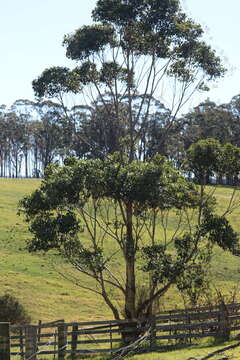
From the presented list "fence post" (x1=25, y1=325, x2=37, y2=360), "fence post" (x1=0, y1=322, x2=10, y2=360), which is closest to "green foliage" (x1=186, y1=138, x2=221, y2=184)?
"fence post" (x1=25, y1=325, x2=37, y2=360)

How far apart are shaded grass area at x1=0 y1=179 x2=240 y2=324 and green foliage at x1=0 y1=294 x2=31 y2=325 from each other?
99cm

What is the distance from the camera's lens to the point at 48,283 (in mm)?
47344

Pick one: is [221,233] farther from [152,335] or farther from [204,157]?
[152,335]

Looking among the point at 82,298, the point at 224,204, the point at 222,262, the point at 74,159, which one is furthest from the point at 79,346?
the point at 224,204

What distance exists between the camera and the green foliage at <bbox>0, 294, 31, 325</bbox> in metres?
37.6

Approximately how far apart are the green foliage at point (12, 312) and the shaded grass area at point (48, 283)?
3.25 ft

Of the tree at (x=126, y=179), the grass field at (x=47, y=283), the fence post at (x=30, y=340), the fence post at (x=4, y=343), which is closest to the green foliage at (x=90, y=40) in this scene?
the tree at (x=126, y=179)

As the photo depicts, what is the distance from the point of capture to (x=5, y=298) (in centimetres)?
3909

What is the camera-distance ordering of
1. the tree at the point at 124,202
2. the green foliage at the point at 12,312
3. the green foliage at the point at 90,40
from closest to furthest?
the tree at the point at 124,202
the green foliage at the point at 90,40
the green foliage at the point at 12,312

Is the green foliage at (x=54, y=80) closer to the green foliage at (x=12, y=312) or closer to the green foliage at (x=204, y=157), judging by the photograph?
the green foliage at (x=204, y=157)

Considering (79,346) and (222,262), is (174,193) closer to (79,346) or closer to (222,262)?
(79,346)

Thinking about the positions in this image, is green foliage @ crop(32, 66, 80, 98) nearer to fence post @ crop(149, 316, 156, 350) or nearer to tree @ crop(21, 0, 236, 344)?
tree @ crop(21, 0, 236, 344)

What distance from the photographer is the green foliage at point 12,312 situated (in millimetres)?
37562

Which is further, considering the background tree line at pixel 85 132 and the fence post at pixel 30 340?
the background tree line at pixel 85 132
